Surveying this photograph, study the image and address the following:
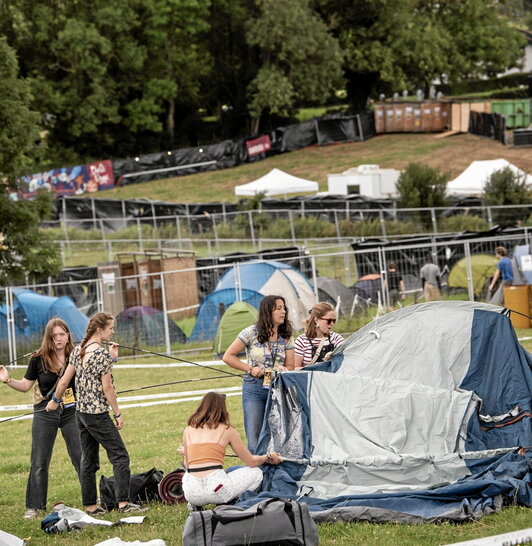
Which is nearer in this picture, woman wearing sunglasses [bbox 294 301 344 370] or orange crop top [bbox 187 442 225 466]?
orange crop top [bbox 187 442 225 466]

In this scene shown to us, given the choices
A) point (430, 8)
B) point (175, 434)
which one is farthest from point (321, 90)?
point (175, 434)

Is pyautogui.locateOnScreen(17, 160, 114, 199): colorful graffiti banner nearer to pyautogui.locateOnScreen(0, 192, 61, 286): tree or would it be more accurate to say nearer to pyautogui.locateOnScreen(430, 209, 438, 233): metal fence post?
pyautogui.locateOnScreen(430, 209, 438, 233): metal fence post

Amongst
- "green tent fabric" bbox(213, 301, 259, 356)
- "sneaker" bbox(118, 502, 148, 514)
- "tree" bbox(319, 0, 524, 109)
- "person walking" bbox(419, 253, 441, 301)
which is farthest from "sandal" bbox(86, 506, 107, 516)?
"tree" bbox(319, 0, 524, 109)

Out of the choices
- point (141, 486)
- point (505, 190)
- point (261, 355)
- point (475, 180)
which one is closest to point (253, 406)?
point (261, 355)

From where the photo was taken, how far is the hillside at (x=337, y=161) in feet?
175

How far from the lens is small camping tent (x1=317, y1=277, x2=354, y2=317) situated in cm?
2327

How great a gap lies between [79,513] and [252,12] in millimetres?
58835

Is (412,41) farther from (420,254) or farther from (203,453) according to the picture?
(203,453)

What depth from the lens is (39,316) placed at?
2256 cm

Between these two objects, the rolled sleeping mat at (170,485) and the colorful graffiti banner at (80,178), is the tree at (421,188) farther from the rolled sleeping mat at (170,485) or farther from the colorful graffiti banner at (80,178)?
the rolled sleeping mat at (170,485)

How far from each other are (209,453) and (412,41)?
59.3 metres

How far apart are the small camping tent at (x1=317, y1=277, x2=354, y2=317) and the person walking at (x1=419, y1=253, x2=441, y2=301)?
1.56m

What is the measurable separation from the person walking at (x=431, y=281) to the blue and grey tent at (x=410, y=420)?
12.8 metres

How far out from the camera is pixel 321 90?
62500mm
